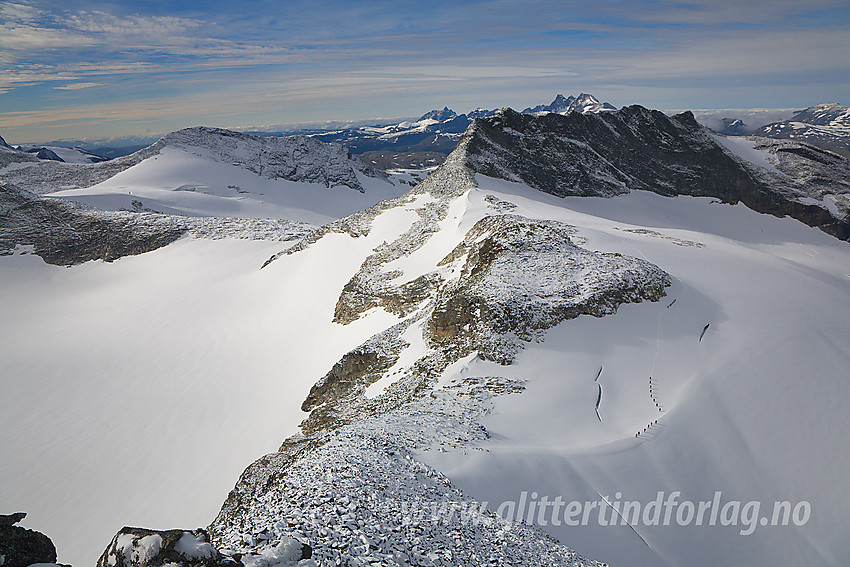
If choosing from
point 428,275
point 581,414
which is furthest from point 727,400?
point 428,275

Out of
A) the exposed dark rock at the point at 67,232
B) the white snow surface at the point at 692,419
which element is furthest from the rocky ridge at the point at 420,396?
the exposed dark rock at the point at 67,232

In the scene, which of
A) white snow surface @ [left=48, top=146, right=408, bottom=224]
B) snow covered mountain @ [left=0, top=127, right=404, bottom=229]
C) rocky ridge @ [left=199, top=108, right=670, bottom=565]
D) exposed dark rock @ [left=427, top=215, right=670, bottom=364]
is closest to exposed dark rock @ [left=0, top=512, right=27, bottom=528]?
rocky ridge @ [left=199, top=108, right=670, bottom=565]

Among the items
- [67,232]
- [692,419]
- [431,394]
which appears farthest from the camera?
[67,232]

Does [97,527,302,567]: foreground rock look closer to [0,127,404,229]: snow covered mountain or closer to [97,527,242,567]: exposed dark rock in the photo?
[97,527,242,567]: exposed dark rock

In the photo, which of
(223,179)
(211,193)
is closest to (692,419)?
(211,193)

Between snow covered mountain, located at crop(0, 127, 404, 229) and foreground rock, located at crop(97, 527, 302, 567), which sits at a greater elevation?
snow covered mountain, located at crop(0, 127, 404, 229)

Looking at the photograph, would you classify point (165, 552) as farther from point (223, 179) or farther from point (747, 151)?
point (223, 179)
